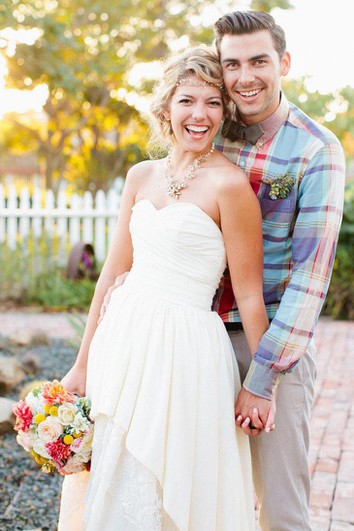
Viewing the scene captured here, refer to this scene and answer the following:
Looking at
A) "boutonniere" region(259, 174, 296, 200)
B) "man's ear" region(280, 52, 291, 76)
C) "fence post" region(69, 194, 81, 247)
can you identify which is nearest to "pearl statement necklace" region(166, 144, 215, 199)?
"boutonniere" region(259, 174, 296, 200)

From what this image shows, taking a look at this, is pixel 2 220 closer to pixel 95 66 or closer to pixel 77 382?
pixel 95 66

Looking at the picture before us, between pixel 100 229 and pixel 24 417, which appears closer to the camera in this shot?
pixel 24 417

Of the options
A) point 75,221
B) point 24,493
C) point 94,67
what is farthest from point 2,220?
point 24,493

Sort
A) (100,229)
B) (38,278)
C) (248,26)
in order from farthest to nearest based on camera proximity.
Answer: (100,229)
(38,278)
(248,26)

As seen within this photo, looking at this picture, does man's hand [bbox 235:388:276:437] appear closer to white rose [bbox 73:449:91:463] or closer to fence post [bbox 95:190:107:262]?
white rose [bbox 73:449:91:463]

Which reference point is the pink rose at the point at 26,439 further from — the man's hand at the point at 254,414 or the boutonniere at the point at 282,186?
the boutonniere at the point at 282,186

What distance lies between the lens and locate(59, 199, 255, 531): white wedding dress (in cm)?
221

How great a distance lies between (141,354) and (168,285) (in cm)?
24

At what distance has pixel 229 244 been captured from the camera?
227cm

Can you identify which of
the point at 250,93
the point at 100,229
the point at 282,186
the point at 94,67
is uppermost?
the point at 94,67

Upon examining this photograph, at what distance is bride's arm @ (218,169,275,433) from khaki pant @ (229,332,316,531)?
6.0 inches

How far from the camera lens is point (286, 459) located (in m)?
2.42

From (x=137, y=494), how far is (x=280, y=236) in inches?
36.9

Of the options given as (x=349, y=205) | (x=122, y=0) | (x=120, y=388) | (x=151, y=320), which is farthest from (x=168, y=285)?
(x=122, y=0)
